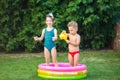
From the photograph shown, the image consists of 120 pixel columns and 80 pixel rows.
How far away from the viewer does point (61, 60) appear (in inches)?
372

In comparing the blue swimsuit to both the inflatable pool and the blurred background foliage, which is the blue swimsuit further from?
the blurred background foliage

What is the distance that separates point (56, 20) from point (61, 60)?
5.09 ft

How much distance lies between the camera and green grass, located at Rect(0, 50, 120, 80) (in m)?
7.51

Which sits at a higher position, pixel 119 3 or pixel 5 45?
pixel 119 3

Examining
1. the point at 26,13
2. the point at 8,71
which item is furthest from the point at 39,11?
the point at 8,71

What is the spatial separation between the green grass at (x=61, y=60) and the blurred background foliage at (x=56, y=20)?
1.34 ft

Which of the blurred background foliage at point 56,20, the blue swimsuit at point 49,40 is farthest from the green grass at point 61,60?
the blue swimsuit at point 49,40

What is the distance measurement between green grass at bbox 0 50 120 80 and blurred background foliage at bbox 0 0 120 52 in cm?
41

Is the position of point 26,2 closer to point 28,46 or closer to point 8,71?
point 28,46

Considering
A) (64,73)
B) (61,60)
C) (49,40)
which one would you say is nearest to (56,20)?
(61,60)

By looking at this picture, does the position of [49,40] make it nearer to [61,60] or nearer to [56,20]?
[61,60]

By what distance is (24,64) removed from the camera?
29.3ft

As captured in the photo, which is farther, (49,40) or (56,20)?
(56,20)

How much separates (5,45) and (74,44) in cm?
385
